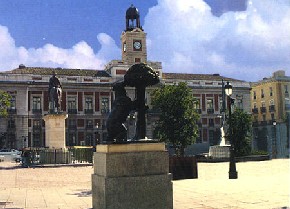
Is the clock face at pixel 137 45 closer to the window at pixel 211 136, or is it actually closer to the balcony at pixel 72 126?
the balcony at pixel 72 126

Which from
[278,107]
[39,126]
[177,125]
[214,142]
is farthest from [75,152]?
[278,107]

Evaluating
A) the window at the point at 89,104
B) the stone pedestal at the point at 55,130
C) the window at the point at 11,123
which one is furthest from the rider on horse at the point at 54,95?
the window at the point at 89,104

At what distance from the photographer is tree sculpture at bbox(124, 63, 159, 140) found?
8664mm

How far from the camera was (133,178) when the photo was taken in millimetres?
7840

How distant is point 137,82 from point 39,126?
182ft

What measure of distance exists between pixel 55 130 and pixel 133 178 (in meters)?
20.7

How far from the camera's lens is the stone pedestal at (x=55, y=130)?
27438 millimetres

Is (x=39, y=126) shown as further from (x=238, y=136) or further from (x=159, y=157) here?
(x=159, y=157)

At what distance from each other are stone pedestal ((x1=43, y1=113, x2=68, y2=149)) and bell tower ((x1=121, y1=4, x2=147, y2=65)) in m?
44.0

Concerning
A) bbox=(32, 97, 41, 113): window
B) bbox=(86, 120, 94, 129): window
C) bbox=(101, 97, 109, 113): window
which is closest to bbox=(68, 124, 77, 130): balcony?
bbox=(86, 120, 94, 129): window

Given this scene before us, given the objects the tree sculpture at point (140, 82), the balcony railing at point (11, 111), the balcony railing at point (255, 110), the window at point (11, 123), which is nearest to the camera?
the tree sculpture at point (140, 82)

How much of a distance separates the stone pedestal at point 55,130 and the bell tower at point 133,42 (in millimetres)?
44020

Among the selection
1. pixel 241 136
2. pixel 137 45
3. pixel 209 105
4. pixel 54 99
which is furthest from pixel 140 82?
pixel 209 105

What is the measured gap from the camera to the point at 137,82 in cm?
872
